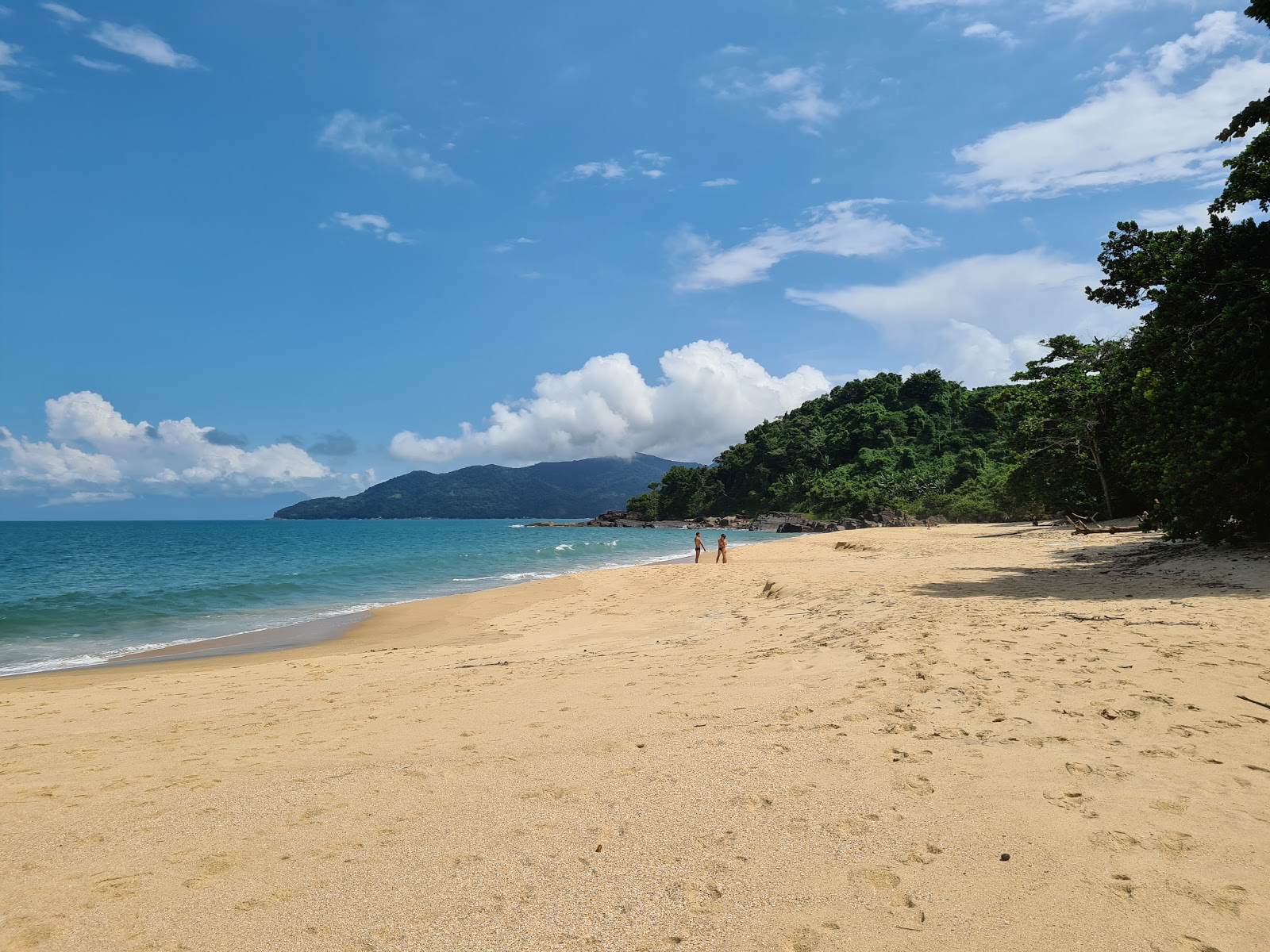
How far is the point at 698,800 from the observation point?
452 centimetres

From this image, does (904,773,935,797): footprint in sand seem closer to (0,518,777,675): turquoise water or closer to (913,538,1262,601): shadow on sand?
(913,538,1262,601): shadow on sand

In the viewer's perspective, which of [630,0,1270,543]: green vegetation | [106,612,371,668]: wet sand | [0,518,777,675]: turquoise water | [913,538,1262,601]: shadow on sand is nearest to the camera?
[913,538,1262,601]: shadow on sand

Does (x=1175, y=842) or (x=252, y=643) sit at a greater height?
(x=1175, y=842)

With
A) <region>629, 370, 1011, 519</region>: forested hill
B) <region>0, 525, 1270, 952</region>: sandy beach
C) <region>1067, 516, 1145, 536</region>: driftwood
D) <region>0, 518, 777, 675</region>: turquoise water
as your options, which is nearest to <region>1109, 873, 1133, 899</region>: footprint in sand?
<region>0, 525, 1270, 952</region>: sandy beach

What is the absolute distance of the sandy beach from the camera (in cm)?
326

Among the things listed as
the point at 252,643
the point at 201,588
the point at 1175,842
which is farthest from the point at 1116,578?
the point at 201,588

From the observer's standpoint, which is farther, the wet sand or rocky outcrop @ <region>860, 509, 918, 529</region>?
rocky outcrop @ <region>860, 509, 918, 529</region>

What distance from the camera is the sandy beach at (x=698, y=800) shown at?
10.7 ft

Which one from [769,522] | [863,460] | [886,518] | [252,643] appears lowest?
Answer: [769,522]

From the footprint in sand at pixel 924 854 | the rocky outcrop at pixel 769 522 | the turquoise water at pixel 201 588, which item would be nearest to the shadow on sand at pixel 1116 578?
the footprint in sand at pixel 924 854

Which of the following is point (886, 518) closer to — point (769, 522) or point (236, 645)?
point (769, 522)

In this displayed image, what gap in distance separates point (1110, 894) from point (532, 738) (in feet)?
14.5

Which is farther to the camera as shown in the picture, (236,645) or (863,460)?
(863,460)

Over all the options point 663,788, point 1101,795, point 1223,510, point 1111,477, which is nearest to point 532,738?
point 663,788
